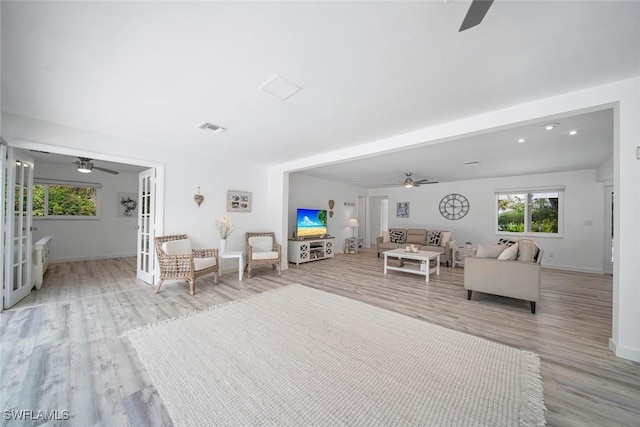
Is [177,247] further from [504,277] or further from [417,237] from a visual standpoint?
[417,237]

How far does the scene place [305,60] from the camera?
1.74 metres

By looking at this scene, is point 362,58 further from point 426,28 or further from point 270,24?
point 270,24

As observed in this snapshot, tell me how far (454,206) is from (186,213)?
740cm

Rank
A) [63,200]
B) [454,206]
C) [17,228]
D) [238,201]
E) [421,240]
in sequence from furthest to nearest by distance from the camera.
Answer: [454,206] < [421,240] < [63,200] < [238,201] < [17,228]

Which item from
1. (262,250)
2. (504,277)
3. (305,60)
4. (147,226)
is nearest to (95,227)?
(147,226)

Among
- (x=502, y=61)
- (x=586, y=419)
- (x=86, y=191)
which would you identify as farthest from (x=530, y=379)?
(x=86, y=191)

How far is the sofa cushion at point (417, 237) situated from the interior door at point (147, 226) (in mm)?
6414

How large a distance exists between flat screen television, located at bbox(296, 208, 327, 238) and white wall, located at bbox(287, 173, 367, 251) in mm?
346

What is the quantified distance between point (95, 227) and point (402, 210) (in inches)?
368

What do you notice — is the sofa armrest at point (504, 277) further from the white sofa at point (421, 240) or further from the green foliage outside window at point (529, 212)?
the green foliage outside window at point (529, 212)

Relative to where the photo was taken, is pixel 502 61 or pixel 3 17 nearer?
pixel 3 17

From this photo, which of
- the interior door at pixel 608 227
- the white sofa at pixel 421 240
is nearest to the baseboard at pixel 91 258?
the white sofa at pixel 421 240

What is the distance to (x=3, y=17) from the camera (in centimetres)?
138

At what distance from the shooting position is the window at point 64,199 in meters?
5.56
